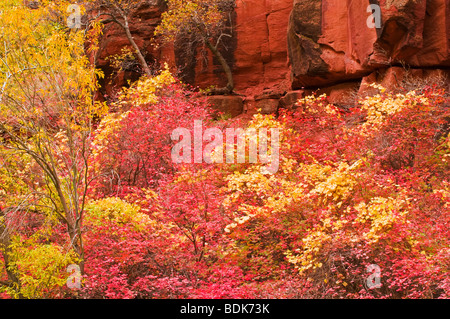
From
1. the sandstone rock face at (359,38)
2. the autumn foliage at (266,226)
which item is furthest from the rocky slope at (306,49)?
the autumn foliage at (266,226)

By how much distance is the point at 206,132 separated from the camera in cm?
1164

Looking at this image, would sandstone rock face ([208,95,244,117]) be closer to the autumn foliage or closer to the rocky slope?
the rocky slope

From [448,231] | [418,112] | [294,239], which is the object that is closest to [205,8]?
[418,112]

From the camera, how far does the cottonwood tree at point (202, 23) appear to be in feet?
49.2

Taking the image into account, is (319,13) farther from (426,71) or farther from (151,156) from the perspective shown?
(151,156)

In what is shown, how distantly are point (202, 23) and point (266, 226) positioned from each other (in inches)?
369

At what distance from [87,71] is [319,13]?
7.98m

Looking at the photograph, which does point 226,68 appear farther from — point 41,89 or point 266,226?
point 41,89

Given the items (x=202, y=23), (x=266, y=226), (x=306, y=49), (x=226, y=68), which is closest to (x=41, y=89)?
(x=266, y=226)

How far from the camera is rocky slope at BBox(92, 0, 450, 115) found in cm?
1164

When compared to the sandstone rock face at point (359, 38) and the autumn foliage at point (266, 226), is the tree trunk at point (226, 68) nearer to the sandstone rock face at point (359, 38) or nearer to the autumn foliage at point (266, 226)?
the sandstone rock face at point (359, 38)

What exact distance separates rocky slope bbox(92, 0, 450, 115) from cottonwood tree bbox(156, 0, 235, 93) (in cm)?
38

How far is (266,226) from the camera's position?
326 inches

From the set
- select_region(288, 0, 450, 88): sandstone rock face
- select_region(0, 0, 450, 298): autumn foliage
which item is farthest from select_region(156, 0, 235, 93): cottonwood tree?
select_region(0, 0, 450, 298): autumn foliage
